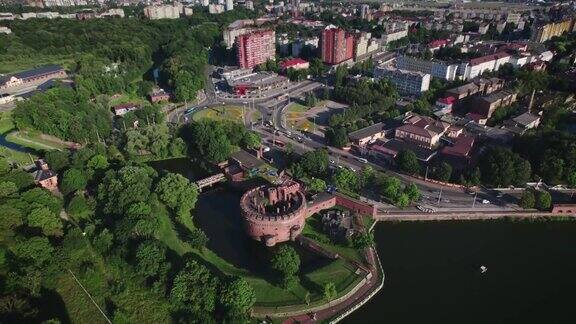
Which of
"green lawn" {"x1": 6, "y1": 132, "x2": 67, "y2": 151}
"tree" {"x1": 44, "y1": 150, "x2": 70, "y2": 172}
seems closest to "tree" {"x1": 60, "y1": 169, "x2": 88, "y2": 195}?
"tree" {"x1": 44, "y1": 150, "x2": 70, "y2": 172}

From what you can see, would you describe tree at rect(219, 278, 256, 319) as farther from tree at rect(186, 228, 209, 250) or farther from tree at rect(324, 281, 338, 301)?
tree at rect(186, 228, 209, 250)

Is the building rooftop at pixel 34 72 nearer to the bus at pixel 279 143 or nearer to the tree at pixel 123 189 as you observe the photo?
the tree at pixel 123 189

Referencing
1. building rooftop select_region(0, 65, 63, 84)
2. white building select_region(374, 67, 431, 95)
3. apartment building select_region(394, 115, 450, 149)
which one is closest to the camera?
apartment building select_region(394, 115, 450, 149)

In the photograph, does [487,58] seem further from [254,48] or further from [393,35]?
[254,48]

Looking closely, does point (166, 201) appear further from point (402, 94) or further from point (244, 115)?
point (402, 94)

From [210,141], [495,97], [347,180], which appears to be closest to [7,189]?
[210,141]
